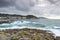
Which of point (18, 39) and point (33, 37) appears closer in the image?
point (18, 39)

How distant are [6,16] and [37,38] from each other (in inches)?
2749

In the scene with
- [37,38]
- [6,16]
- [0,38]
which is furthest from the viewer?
[6,16]

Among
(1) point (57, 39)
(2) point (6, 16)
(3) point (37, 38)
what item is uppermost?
(3) point (37, 38)

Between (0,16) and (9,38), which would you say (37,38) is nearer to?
(9,38)

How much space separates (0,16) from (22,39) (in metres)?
71.9

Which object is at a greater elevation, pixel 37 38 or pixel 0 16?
pixel 37 38

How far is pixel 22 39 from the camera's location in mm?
8742

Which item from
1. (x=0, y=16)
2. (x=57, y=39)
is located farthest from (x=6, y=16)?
(x=57, y=39)

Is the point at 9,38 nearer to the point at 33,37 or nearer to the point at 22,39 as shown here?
the point at 22,39

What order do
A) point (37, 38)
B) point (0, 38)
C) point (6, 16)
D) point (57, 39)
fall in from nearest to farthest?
point (0, 38) < point (37, 38) < point (57, 39) < point (6, 16)

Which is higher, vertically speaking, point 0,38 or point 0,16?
point 0,38

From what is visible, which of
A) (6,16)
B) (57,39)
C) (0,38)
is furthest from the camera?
(6,16)

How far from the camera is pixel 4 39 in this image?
8.58 meters

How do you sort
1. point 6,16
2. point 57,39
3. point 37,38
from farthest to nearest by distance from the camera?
1. point 6,16
2. point 57,39
3. point 37,38
